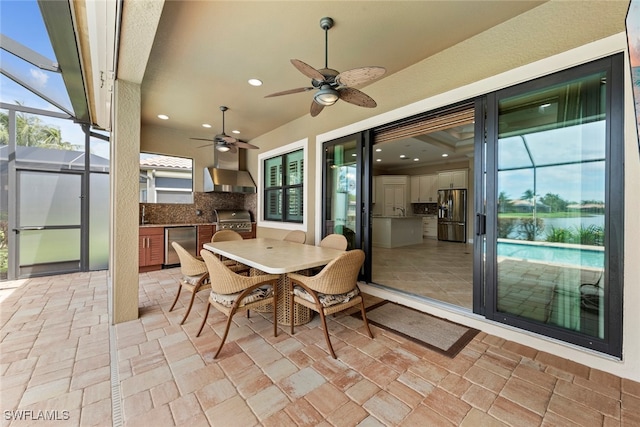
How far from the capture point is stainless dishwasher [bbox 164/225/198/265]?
4668 millimetres

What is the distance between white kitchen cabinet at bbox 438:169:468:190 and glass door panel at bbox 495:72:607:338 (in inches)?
244

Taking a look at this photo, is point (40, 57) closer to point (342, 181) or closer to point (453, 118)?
point (342, 181)

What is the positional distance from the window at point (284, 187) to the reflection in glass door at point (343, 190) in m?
0.74

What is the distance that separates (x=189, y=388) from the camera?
1.61 m

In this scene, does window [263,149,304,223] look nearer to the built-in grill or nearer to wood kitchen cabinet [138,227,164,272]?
the built-in grill

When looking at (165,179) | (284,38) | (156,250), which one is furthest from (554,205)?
(165,179)

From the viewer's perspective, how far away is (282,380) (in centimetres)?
169

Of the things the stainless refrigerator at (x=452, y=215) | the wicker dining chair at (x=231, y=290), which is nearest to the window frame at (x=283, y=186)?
the wicker dining chair at (x=231, y=290)

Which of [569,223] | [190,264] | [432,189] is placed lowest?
[190,264]

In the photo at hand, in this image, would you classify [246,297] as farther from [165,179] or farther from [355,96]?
[165,179]

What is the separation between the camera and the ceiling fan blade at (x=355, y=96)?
7.06 ft

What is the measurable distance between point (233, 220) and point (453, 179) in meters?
6.91

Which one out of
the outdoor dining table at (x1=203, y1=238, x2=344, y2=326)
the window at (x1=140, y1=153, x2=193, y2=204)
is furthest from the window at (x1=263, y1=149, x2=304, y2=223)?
the outdoor dining table at (x1=203, y1=238, x2=344, y2=326)

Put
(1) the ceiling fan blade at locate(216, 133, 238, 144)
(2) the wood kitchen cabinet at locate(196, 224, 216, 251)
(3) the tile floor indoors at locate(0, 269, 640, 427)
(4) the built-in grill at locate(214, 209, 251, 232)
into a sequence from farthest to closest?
(4) the built-in grill at locate(214, 209, 251, 232)
(2) the wood kitchen cabinet at locate(196, 224, 216, 251)
(1) the ceiling fan blade at locate(216, 133, 238, 144)
(3) the tile floor indoors at locate(0, 269, 640, 427)
